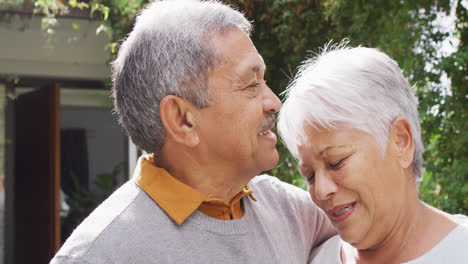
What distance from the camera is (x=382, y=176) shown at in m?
1.52

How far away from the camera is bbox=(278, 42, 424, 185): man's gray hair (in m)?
1.50

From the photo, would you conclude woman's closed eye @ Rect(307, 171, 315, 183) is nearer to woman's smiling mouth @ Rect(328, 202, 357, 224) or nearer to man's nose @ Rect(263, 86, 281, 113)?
woman's smiling mouth @ Rect(328, 202, 357, 224)

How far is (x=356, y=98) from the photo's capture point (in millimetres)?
1507

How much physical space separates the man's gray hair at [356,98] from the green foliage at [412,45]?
1774mm

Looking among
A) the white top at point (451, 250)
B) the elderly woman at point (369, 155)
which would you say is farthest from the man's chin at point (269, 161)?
the white top at point (451, 250)

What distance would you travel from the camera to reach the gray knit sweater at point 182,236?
4.68ft

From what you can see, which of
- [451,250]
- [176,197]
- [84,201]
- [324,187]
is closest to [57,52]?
[84,201]

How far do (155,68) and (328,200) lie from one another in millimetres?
677

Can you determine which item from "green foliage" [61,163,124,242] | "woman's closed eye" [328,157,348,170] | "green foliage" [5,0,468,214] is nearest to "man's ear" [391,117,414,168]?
"woman's closed eye" [328,157,348,170]

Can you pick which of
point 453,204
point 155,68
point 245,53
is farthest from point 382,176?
point 453,204

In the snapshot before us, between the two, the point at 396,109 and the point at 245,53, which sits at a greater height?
the point at 245,53

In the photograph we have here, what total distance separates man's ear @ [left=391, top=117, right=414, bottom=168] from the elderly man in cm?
41

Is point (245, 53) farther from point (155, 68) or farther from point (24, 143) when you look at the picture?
point (24, 143)

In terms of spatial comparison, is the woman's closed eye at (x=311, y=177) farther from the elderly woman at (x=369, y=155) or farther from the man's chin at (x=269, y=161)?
the man's chin at (x=269, y=161)
